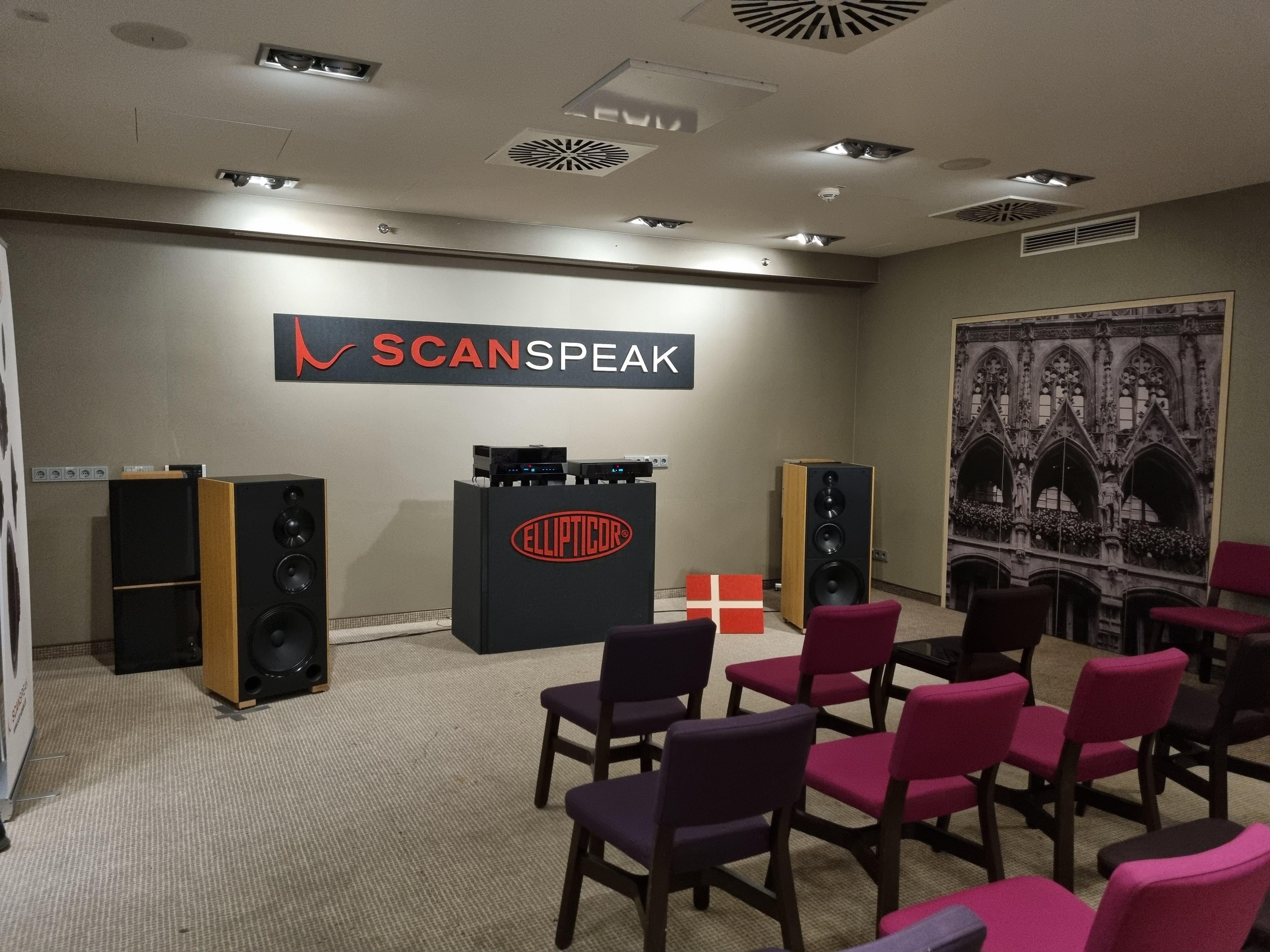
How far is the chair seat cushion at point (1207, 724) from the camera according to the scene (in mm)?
3311

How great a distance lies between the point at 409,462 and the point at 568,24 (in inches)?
156

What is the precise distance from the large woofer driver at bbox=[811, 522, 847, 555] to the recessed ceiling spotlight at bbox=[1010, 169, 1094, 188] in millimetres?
2586

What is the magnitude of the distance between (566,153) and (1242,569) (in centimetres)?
433

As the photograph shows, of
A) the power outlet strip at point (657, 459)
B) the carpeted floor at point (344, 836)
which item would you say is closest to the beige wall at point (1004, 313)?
the power outlet strip at point (657, 459)

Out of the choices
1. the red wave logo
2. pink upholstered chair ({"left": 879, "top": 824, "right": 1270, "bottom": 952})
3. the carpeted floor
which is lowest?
the carpeted floor

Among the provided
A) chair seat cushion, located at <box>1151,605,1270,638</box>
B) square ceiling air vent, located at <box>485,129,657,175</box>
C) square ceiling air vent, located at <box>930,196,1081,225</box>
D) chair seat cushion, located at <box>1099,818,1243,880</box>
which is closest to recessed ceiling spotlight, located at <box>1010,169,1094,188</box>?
square ceiling air vent, located at <box>930,196,1081,225</box>

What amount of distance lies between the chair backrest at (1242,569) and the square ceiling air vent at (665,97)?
3757 millimetres

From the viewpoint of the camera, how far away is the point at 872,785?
2688 mm

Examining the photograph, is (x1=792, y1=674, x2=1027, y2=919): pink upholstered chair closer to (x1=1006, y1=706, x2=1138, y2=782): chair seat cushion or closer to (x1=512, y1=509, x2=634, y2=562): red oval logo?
(x1=1006, y1=706, x2=1138, y2=782): chair seat cushion

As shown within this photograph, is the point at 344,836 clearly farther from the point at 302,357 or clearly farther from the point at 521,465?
the point at 302,357

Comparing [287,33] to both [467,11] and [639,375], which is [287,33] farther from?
[639,375]

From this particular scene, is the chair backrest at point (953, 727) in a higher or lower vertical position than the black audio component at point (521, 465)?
lower

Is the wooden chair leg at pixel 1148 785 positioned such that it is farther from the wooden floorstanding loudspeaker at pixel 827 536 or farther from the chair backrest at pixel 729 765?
the wooden floorstanding loudspeaker at pixel 827 536

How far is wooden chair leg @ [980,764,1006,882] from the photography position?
8.98 ft
